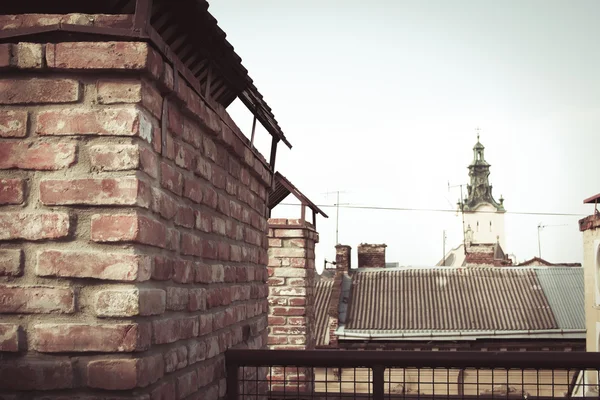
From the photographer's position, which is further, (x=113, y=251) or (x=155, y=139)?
(x=155, y=139)

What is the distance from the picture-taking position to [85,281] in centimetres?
184

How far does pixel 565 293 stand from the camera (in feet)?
73.5

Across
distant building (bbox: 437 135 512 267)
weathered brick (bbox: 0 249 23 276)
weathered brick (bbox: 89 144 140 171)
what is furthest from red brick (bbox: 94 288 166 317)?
distant building (bbox: 437 135 512 267)

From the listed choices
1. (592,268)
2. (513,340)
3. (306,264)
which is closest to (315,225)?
(306,264)

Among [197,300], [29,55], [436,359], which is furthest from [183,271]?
[436,359]

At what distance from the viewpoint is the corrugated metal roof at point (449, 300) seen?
20.5 meters

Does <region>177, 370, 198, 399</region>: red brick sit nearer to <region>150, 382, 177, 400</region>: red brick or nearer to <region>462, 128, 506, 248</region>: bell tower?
<region>150, 382, 177, 400</region>: red brick

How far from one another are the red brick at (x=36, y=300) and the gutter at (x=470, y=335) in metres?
18.6

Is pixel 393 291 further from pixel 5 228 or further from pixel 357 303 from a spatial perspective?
pixel 5 228

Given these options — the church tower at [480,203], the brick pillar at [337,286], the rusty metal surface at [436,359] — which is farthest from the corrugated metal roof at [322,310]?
the church tower at [480,203]

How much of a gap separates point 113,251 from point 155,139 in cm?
37

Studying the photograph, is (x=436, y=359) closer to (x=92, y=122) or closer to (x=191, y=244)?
(x=191, y=244)

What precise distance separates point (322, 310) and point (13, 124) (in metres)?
20.5

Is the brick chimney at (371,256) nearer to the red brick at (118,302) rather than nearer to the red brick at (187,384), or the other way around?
the red brick at (187,384)
